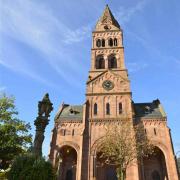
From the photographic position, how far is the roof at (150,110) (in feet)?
119

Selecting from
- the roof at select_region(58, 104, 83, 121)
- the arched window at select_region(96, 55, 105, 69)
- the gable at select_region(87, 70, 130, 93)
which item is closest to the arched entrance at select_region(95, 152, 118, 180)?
the roof at select_region(58, 104, 83, 121)

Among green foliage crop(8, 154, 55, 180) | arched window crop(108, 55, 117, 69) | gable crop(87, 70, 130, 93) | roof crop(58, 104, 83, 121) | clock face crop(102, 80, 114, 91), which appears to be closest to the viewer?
green foliage crop(8, 154, 55, 180)

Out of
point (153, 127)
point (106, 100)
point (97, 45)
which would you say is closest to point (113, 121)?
point (106, 100)

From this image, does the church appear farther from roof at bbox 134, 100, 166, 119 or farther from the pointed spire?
the pointed spire

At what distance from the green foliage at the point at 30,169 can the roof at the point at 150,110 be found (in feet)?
84.0

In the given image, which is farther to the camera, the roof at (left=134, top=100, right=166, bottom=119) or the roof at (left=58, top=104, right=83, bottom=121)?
the roof at (left=58, top=104, right=83, bottom=121)

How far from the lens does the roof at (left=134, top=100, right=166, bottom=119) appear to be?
36375mm

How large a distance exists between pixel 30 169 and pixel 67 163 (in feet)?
75.6

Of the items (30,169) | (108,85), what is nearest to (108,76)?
(108,85)

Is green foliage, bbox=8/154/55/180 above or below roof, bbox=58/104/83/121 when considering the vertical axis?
below

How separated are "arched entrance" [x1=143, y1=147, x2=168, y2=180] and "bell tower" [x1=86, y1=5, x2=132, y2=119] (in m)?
8.11

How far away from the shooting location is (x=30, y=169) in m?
13.2

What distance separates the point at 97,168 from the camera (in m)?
32.2

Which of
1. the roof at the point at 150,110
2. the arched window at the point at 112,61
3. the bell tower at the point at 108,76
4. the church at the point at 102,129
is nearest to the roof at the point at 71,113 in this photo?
the church at the point at 102,129
